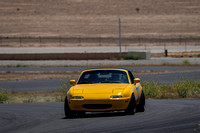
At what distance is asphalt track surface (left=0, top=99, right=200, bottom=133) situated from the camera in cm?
973

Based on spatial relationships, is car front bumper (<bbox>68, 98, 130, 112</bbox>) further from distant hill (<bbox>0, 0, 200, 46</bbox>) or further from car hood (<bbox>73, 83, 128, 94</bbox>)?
distant hill (<bbox>0, 0, 200, 46</bbox>)

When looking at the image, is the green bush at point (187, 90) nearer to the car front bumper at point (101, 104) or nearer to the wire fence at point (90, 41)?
the car front bumper at point (101, 104)

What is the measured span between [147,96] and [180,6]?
309 feet

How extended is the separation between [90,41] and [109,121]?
81326 mm

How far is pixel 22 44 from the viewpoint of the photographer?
86.6m

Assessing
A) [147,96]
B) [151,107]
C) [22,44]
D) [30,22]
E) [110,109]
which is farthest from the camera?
[30,22]

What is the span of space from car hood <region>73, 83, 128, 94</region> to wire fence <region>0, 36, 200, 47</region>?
7475 cm

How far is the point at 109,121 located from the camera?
11.0 meters

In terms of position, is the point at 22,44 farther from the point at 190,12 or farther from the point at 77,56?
the point at 190,12

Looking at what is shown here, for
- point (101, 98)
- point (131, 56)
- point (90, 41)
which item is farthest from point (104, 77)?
point (90, 41)

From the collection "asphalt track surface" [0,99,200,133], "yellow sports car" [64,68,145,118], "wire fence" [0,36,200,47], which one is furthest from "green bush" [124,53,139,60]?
"yellow sports car" [64,68,145,118]

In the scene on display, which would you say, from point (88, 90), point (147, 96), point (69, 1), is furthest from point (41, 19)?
point (88, 90)

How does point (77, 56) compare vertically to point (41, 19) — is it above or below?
below

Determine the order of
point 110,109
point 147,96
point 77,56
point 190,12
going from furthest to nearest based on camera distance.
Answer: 1. point 190,12
2. point 77,56
3. point 147,96
4. point 110,109
